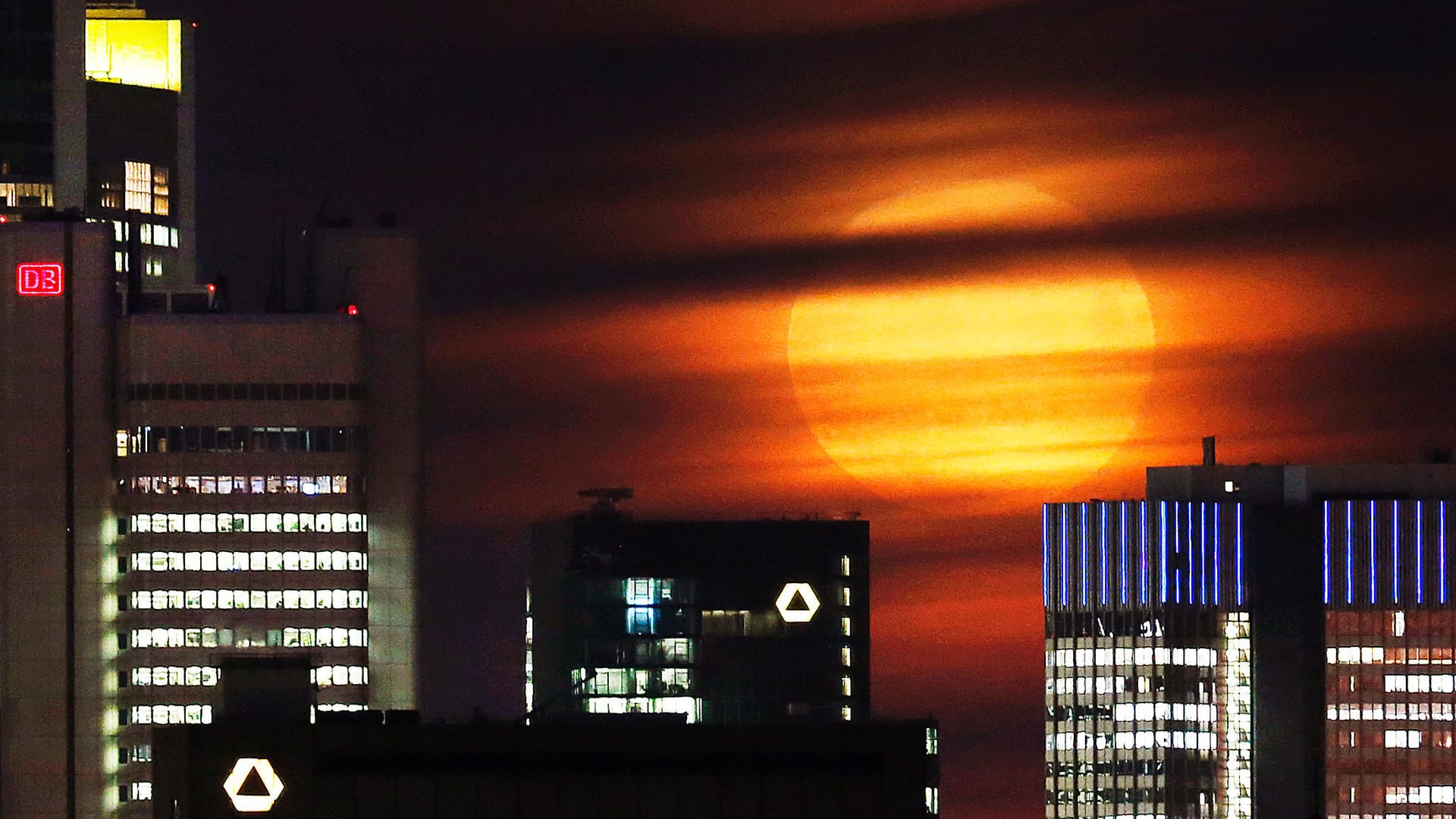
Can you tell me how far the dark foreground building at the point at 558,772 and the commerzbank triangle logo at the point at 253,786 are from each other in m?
0.06

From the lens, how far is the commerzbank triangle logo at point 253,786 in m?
195

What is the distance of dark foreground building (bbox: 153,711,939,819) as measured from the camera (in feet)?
636

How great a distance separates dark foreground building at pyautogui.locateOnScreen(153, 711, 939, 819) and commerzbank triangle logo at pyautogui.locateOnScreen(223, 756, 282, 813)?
0.06m

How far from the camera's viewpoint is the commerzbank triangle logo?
195000mm

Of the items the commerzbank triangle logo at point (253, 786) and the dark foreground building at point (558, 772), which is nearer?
the dark foreground building at point (558, 772)

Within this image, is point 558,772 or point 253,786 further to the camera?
point 253,786

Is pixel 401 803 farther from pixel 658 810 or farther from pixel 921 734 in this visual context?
pixel 921 734

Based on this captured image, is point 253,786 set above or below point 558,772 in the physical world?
below

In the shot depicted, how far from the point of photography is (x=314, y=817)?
194 meters

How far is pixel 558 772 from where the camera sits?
637 feet

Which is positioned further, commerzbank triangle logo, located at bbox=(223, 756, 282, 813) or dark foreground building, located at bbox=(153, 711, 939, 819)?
commerzbank triangle logo, located at bbox=(223, 756, 282, 813)

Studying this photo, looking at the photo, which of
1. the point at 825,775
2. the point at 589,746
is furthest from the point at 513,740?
the point at 825,775

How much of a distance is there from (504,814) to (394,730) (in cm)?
776

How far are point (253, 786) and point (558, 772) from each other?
56.7 feet
